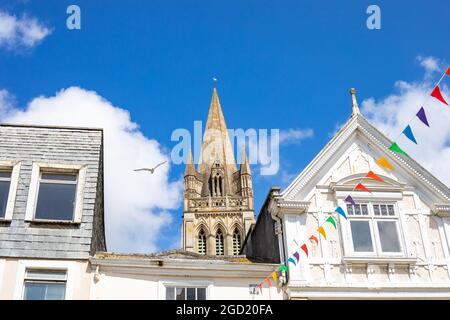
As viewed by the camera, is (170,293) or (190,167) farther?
(190,167)

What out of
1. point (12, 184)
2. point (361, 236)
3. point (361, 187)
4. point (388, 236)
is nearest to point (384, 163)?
point (361, 187)

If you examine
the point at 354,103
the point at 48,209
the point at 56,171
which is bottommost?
the point at 48,209

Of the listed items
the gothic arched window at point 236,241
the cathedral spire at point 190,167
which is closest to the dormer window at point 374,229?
the gothic arched window at point 236,241

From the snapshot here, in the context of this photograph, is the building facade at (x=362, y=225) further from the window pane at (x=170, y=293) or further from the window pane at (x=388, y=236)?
the window pane at (x=170, y=293)

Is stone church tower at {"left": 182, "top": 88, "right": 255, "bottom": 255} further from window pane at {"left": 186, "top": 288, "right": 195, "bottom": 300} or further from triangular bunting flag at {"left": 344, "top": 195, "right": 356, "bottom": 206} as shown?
window pane at {"left": 186, "top": 288, "right": 195, "bottom": 300}

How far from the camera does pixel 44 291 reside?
1400 cm

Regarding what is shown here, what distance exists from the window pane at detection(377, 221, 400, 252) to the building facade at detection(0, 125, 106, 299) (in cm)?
790

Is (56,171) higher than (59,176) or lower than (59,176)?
higher

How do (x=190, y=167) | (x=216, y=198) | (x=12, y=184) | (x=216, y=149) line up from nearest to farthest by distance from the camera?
(x=12, y=184)
(x=216, y=198)
(x=190, y=167)
(x=216, y=149)

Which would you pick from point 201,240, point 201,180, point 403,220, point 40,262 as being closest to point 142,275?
point 40,262

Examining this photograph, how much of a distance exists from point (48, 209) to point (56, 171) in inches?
47.2

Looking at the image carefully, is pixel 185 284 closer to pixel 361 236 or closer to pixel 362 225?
pixel 361 236

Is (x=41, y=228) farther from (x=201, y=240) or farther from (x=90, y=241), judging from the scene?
(x=201, y=240)
